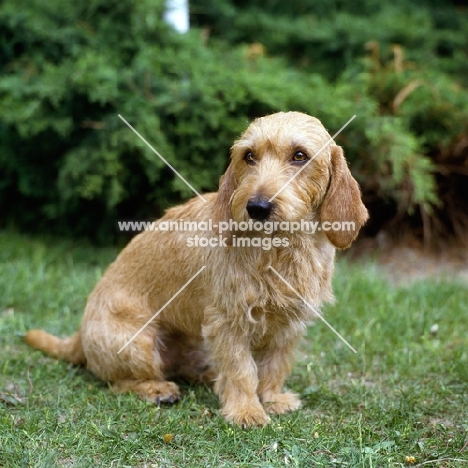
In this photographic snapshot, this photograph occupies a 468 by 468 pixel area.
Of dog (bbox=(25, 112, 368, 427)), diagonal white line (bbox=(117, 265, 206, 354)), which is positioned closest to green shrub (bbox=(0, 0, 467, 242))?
dog (bbox=(25, 112, 368, 427))

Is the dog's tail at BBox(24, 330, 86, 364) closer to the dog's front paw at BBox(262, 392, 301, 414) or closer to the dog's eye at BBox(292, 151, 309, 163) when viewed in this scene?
the dog's front paw at BBox(262, 392, 301, 414)

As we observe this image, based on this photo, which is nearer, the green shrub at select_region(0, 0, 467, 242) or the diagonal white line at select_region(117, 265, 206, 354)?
the diagonal white line at select_region(117, 265, 206, 354)

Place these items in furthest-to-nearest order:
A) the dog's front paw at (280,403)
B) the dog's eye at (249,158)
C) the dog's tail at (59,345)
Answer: the dog's tail at (59,345) → the dog's front paw at (280,403) → the dog's eye at (249,158)

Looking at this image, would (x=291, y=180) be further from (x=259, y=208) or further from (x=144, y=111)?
(x=144, y=111)

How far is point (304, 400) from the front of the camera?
4465 mm

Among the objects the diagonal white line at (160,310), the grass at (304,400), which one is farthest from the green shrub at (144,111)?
the diagonal white line at (160,310)

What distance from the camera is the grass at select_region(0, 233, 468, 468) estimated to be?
363 centimetres

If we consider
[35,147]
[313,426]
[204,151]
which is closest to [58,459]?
[313,426]

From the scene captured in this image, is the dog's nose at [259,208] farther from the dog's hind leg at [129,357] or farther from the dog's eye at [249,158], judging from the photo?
the dog's hind leg at [129,357]

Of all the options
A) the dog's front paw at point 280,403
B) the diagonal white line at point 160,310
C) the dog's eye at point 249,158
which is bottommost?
the dog's front paw at point 280,403

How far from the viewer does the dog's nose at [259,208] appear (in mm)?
3568

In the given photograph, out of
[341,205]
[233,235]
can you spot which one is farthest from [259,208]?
[341,205]

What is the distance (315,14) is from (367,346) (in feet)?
18.4

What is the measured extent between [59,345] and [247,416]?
1.64 metres
